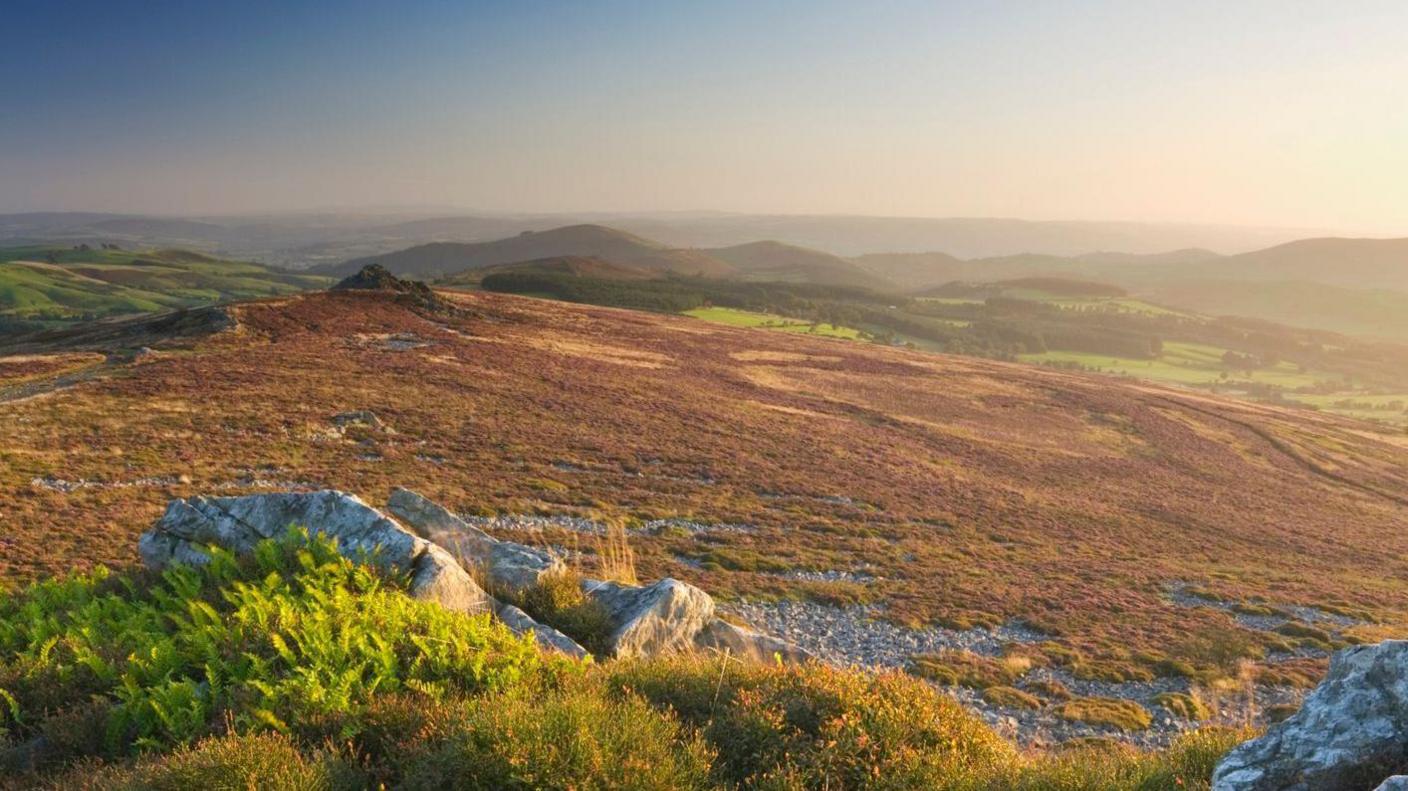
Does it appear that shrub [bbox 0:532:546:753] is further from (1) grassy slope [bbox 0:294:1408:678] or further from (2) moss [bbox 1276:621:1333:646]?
(2) moss [bbox 1276:621:1333:646]

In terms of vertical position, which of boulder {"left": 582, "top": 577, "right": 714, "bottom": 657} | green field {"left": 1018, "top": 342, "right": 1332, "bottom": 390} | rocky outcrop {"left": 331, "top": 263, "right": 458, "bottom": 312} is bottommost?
green field {"left": 1018, "top": 342, "right": 1332, "bottom": 390}

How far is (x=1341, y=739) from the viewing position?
5.45m

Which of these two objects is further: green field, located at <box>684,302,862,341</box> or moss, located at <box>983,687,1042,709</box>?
green field, located at <box>684,302,862,341</box>

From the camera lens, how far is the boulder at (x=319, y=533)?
10250 millimetres

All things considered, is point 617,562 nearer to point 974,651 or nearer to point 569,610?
point 569,610

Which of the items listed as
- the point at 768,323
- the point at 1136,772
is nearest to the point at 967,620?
the point at 1136,772

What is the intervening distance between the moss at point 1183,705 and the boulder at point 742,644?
11.7 meters

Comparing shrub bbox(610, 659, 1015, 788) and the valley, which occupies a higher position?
shrub bbox(610, 659, 1015, 788)

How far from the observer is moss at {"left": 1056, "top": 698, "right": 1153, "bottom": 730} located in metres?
16.6

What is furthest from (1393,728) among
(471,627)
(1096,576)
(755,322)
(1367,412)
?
(1367,412)

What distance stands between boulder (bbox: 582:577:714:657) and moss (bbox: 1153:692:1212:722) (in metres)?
13.8

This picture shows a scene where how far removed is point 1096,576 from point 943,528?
663 centimetres

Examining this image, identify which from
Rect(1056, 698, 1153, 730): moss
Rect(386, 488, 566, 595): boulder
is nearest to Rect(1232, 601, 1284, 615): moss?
Rect(1056, 698, 1153, 730): moss

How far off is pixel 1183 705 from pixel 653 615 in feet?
50.9
